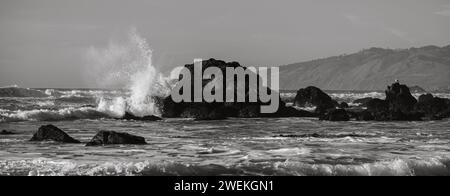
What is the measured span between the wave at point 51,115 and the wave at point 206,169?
22163 millimetres

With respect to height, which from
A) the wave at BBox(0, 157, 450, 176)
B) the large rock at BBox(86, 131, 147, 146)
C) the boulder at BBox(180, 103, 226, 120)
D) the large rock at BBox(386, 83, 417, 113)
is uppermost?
the large rock at BBox(386, 83, 417, 113)

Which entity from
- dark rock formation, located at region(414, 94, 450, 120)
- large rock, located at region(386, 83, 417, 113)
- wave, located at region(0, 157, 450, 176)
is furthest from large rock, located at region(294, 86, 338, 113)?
wave, located at region(0, 157, 450, 176)

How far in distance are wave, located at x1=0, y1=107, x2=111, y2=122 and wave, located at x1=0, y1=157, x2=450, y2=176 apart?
22.2 m

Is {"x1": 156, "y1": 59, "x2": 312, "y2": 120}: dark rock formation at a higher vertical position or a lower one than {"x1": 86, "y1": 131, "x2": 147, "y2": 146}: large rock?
higher

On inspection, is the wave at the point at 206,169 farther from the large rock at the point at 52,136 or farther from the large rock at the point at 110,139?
the large rock at the point at 52,136

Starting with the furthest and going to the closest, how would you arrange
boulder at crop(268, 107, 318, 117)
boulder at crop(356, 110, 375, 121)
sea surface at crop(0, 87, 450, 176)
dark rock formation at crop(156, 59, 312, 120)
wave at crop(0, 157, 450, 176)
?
boulder at crop(268, 107, 318, 117), dark rock formation at crop(156, 59, 312, 120), boulder at crop(356, 110, 375, 121), sea surface at crop(0, 87, 450, 176), wave at crop(0, 157, 450, 176)

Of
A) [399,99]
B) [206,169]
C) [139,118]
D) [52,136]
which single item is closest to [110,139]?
[52,136]

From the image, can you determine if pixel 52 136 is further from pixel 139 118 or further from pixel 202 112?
pixel 202 112

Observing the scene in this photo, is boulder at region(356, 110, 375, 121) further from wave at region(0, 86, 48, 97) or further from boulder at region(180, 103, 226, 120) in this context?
wave at region(0, 86, 48, 97)

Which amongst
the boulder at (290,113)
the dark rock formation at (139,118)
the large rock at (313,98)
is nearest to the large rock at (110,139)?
the dark rock formation at (139,118)

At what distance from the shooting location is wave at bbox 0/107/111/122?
3931cm

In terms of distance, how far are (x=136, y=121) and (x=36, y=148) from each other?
1709 centimetres
